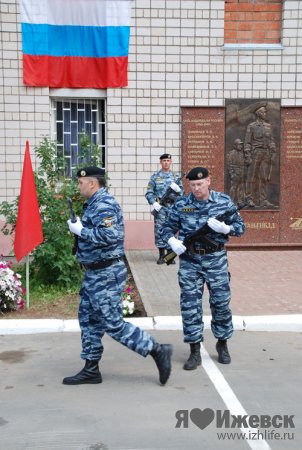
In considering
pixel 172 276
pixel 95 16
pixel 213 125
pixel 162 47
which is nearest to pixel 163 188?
pixel 172 276

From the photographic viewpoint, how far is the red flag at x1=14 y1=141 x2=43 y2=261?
700cm

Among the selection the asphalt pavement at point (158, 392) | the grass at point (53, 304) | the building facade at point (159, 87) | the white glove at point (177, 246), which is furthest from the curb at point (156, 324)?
the building facade at point (159, 87)

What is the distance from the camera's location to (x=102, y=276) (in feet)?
15.4

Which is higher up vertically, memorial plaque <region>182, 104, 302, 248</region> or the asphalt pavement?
memorial plaque <region>182, 104, 302, 248</region>

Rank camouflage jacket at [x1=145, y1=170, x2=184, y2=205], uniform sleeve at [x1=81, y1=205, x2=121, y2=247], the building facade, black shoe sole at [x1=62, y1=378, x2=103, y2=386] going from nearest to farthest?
uniform sleeve at [x1=81, y1=205, x2=121, y2=247] < black shoe sole at [x1=62, y1=378, x2=103, y2=386] < camouflage jacket at [x1=145, y1=170, x2=184, y2=205] < the building facade

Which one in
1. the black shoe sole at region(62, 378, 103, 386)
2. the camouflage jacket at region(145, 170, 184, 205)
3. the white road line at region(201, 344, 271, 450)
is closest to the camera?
the white road line at region(201, 344, 271, 450)

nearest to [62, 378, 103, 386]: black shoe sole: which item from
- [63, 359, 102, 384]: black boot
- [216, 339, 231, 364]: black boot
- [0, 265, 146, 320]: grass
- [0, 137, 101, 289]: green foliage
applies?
[63, 359, 102, 384]: black boot

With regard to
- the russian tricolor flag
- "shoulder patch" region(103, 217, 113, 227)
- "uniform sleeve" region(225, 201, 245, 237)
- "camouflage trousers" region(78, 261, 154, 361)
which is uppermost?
the russian tricolor flag

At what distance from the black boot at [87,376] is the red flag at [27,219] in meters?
2.54

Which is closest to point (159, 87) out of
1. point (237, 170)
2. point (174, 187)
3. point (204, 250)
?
point (237, 170)

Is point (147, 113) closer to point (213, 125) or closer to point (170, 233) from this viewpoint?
point (213, 125)

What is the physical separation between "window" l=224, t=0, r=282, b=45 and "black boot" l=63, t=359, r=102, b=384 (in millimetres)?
8116

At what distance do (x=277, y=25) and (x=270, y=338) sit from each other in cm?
720

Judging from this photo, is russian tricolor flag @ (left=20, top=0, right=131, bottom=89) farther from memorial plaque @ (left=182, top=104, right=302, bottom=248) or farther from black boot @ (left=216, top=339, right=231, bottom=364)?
black boot @ (left=216, top=339, right=231, bottom=364)
